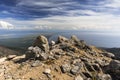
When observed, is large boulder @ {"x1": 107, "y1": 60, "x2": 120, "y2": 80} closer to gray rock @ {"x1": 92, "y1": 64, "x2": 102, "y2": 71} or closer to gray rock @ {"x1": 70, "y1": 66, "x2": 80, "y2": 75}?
gray rock @ {"x1": 92, "y1": 64, "x2": 102, "y2": 71}

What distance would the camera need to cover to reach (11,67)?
45.4 m

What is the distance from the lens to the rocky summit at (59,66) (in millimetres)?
42469

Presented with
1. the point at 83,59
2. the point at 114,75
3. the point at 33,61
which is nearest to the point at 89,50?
the point at 83,59

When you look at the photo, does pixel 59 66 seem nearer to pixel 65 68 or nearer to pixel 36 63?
pixel 65 68

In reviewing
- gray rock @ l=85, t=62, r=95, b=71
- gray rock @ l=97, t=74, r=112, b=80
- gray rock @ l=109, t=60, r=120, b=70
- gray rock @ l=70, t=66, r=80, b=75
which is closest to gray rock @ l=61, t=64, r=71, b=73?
gray rock @ l=70, t=66, r=80, b=75

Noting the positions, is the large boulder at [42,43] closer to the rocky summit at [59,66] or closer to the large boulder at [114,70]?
the rocky summit at [59,66]

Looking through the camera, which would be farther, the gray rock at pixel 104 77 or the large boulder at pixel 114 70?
the large boulder at pixel 114 70

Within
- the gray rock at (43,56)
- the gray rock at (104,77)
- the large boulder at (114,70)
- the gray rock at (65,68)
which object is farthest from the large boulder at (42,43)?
the large boulder at (114,70)

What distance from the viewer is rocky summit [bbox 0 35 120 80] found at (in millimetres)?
42469

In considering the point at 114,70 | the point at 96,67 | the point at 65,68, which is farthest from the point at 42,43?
the point at 114,70

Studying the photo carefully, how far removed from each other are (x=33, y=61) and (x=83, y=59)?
37.1 feet

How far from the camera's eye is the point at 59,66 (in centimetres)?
4531

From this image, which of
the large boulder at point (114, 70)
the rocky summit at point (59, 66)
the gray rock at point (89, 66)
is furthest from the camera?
the gray rock at point (89, 66)

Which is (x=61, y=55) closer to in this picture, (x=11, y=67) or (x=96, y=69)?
(x=96, y=69)
